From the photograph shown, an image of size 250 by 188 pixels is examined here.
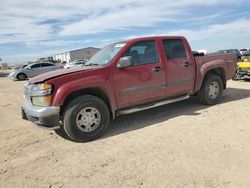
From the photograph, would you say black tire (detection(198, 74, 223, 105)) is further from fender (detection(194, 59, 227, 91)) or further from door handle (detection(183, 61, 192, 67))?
door handle (detection(183, 61, 192, 67))

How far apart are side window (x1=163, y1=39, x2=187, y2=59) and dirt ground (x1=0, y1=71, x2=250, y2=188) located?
4.72 ft

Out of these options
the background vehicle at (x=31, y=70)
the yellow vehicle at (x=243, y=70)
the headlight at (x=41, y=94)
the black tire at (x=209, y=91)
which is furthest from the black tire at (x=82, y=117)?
the background vehicle at (x=31, y=70)

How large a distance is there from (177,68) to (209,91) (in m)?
1.44

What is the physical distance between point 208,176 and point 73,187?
5.71 ft

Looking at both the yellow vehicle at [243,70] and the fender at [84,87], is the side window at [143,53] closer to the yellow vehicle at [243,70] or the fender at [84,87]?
the fender at [84,87]

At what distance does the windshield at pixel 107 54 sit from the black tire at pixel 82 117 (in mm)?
924

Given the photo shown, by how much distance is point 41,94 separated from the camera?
15.0 ft

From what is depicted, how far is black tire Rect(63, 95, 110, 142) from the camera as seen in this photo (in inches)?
184

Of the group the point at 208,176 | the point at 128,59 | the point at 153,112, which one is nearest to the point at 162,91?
the point at 153,112

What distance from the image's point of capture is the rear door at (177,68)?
6004 millimetres

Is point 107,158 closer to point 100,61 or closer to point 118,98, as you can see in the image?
point 118,98

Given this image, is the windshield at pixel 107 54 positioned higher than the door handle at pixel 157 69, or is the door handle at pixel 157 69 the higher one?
the windshield at pixel 107 54

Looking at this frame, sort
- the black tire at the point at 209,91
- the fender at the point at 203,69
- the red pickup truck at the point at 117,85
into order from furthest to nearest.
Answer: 1. the black tire at the point at 209,91
2. the fender at the point at 203,69
3. the red pickup truck at the point at 117,85

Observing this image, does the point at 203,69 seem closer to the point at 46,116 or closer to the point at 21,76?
the point at 46,116
